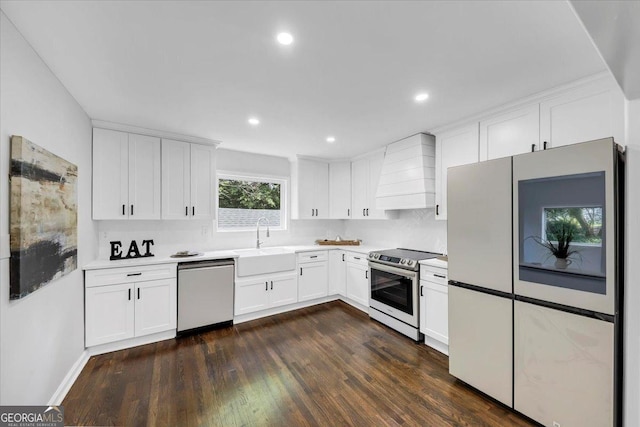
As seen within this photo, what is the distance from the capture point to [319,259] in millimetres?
4289

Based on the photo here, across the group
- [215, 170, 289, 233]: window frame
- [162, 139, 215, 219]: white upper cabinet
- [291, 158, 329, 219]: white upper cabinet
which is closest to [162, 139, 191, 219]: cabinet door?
[162, 139, 215, 219]: white upper cabinet

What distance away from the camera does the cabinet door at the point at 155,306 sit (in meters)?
2.90

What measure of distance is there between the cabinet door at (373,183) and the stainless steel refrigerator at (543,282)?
187 cm

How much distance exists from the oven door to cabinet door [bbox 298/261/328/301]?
91 centimetres

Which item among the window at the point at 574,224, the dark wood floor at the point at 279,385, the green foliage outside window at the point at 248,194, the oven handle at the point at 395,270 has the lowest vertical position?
the dark wood floor at the point at 279,385

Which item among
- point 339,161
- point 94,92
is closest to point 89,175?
point 94,92

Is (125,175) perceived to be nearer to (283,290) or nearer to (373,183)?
(283,290)

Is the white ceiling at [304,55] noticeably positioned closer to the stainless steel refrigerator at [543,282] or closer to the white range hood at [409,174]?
the white range hood at [409,174]

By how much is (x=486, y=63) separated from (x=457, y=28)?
1.68 feet

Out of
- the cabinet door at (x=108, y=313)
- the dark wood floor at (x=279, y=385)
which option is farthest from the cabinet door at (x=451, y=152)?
the cabinet door at (x=108, y=313)

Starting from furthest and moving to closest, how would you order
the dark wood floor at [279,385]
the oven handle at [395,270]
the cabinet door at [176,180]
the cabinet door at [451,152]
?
the cabinet door at [176,180] → the oven handle at [395,270] → the cabinet door at [451,152] → the dark wood floor at [279,385]

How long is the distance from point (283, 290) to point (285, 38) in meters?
3.27

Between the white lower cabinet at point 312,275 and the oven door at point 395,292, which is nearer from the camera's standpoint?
the oven door at point 395,292

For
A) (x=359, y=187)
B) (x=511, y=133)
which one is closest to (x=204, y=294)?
(x=359, y=187)
